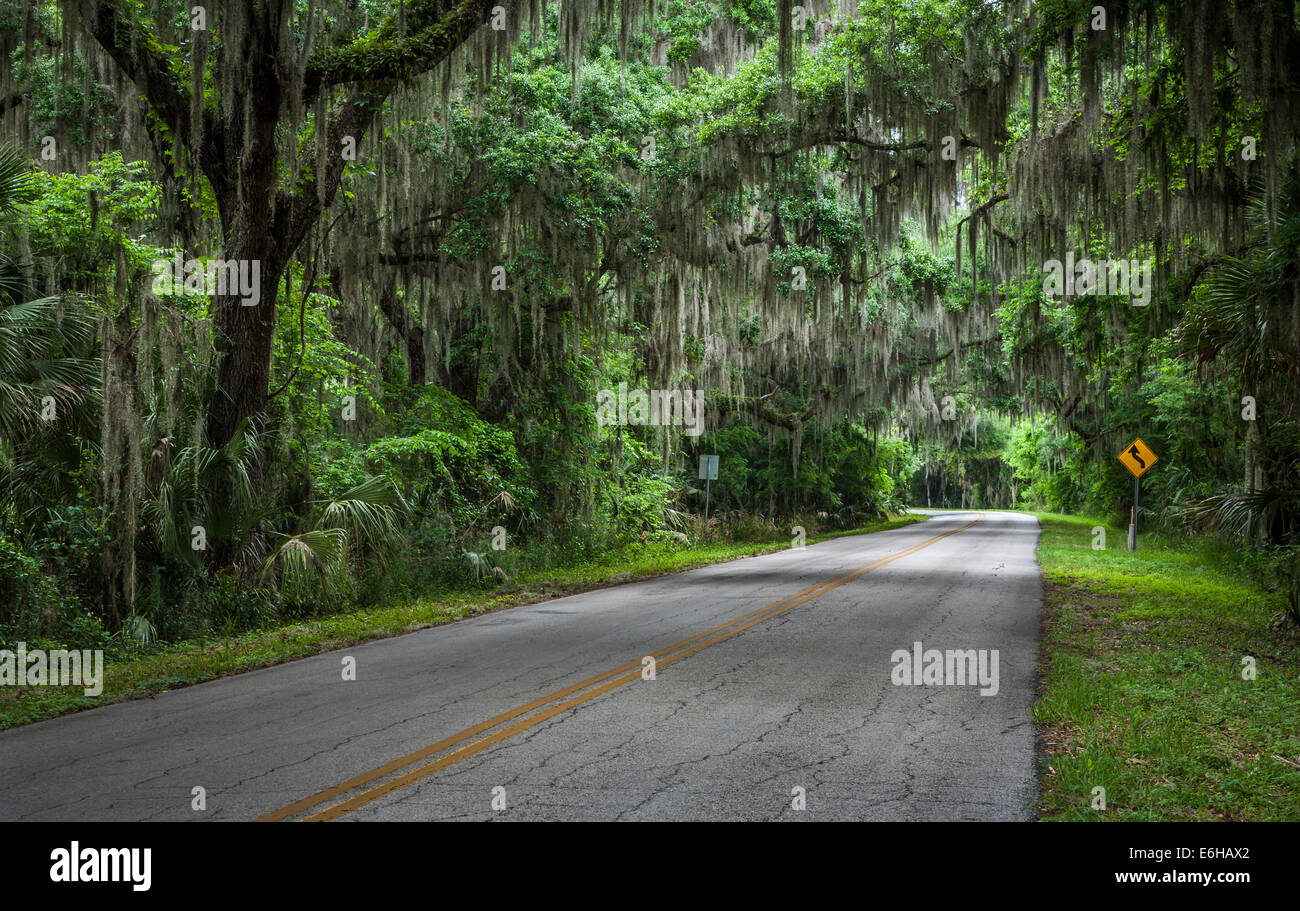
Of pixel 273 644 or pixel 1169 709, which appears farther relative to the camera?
pixel 273 644

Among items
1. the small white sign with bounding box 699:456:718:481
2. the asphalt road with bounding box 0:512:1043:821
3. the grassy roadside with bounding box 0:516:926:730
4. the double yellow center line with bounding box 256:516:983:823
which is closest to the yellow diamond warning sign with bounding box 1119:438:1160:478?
the small white sign with bounding box 699:456:718:481

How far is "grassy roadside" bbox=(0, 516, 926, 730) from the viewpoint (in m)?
6.94

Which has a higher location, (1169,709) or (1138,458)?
(1138,458)

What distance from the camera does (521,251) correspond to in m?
15.6

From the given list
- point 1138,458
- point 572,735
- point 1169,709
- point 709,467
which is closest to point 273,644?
point 572,735

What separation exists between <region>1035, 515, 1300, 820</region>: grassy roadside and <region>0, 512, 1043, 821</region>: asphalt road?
0.91ft

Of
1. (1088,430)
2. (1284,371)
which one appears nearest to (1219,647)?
(1284,371)

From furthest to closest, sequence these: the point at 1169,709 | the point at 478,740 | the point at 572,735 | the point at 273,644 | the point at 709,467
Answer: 1. the point at 709,467
2. the point at 273,644
3. the point at 1169,709
4. the point at 572,735
5. the point at 478,740

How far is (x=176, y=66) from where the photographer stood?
35.8 ft

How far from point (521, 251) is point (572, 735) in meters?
11.4

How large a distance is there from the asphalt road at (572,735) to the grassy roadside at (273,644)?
31cm

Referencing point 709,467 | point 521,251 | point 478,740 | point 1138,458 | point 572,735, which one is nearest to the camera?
point 478,740

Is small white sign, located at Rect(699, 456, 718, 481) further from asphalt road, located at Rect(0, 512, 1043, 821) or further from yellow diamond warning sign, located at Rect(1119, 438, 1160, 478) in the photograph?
asphalt road, located at Rect(0, 512, 1043, 821)

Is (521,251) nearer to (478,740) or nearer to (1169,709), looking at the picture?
(478,740)
